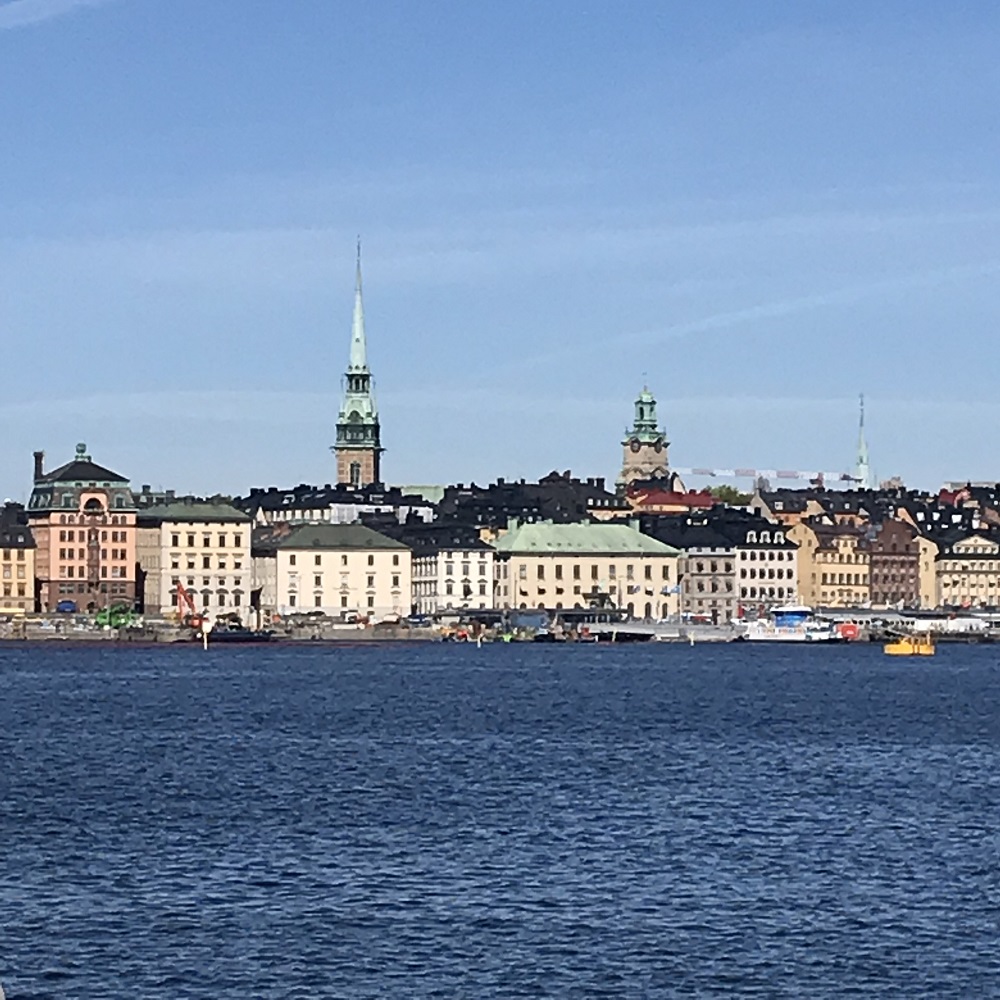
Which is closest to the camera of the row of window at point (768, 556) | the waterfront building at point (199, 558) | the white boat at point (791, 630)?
the white boat at point (791, 630)

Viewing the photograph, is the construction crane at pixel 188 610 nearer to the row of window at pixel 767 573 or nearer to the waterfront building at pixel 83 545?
the waterfront building at pixel 83 545

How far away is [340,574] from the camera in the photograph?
15325 cm

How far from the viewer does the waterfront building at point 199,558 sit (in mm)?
152625

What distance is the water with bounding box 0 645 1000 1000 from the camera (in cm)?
2488

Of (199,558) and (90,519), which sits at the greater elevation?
(90,519)

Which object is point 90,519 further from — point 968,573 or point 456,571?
point 968,573

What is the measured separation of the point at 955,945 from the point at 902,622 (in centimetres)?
12525

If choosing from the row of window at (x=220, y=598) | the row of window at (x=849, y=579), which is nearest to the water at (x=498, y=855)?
the row of window at (x=220, y=598)

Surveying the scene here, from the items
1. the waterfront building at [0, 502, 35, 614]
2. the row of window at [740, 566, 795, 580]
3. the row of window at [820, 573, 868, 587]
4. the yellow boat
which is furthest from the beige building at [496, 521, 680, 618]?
the yellow boat

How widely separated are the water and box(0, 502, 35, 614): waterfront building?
8633 cm

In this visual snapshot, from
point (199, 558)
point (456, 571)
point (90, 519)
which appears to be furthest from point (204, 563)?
point (456, 571)

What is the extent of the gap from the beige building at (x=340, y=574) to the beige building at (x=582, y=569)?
627 centimetres

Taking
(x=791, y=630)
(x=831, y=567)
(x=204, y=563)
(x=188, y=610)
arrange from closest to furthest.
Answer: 1. (x=791, y=630)
2. (x=188, y=610)
3. (x=204, y=563)
4. (x=831, y=567)

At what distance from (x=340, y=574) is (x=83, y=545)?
45.7 ft
